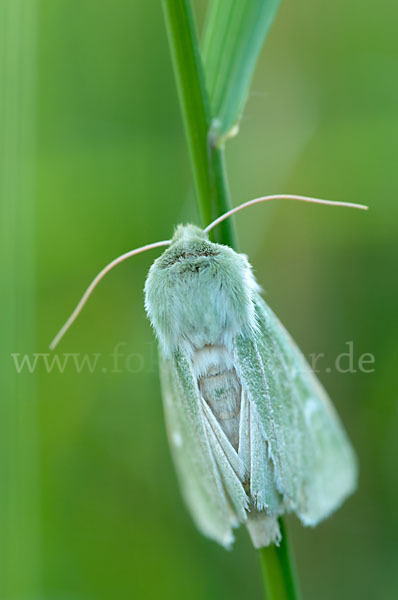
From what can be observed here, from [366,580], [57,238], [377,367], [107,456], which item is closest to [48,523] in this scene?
[107,456]

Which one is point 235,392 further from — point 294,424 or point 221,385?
point 294,424

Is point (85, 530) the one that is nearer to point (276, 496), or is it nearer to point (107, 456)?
point (107, 456)

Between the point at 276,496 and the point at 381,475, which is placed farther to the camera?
the point at 381,475

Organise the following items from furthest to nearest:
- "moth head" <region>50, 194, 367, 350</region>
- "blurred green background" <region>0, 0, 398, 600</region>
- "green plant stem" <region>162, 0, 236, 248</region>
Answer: "blurred green background" <region>0, 0, 398, 600</region>
"moth head" <region>50, 194, 367, 350</region>
"green plant stem" <region>162, 0, 236, 248</region>

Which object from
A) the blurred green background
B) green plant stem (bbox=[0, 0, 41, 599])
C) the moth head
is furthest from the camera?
the blurred green background

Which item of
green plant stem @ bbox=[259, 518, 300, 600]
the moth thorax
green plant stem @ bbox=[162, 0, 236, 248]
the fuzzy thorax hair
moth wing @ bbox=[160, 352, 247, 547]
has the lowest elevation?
green plant stem @ bbox=[259, 518, 300, 600]

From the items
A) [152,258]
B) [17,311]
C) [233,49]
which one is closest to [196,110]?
[233,49]

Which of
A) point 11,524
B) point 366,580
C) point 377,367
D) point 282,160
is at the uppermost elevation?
point 282,160

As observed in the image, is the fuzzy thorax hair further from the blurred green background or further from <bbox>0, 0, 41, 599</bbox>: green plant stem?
the blurred green background

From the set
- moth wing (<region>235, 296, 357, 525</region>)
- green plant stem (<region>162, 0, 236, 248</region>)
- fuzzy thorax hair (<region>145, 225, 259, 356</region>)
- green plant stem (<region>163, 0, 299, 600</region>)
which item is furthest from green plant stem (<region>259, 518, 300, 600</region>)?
green plant stem (<region>162, 0, 236, 248</region>)
